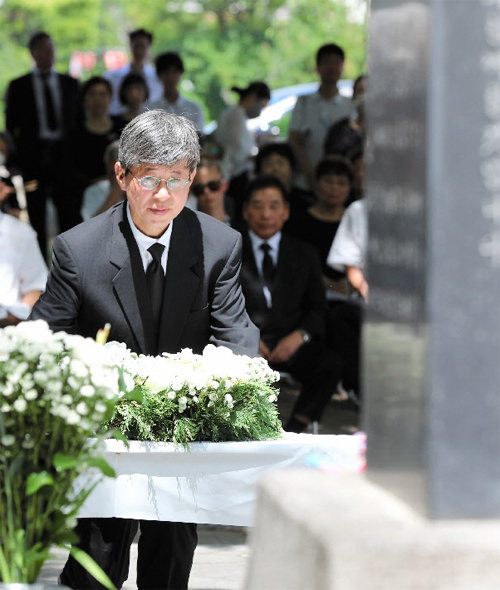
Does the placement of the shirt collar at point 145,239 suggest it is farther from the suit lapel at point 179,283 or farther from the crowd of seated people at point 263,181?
the crowd of seated people at point 263,181

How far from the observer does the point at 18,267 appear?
25.6 feet

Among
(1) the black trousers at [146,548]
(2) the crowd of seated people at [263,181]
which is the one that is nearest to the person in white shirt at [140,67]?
(2) the crowd of seated people at [263,181]

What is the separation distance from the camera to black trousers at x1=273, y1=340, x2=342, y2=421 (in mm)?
8352

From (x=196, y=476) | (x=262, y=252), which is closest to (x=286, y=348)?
(x=262, y=252)

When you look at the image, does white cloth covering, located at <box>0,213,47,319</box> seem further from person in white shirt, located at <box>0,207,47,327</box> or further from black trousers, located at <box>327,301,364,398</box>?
black trousers, located at <box>327,301,364,398</box>

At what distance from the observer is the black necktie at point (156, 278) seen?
5.04 metres

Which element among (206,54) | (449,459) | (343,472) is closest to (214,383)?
(343,472)

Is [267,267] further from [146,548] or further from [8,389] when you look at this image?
[8,389]

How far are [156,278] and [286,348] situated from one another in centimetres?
333

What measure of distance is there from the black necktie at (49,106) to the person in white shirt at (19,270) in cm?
518

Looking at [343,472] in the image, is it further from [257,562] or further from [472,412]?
[472,412]

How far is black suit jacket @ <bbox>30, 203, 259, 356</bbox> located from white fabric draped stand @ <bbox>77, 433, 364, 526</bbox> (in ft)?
1.86

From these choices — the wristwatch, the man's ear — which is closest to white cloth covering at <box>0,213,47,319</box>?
the wristwatch

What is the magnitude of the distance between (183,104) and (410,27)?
34.5 feet
